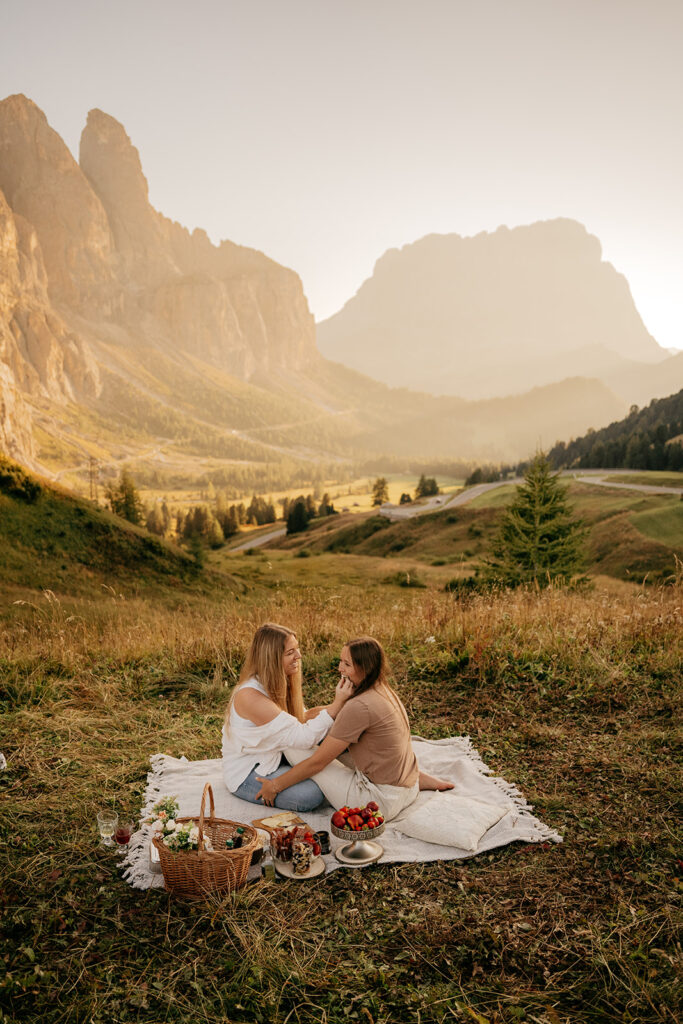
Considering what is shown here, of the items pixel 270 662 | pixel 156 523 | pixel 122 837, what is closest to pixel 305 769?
pixel 270 662

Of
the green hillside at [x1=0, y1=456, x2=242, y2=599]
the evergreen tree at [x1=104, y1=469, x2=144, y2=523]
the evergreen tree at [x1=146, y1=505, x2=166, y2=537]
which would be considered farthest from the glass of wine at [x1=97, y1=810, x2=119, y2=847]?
the evergreen tree at [x1=146, y1=505, x2=166, y2=537]

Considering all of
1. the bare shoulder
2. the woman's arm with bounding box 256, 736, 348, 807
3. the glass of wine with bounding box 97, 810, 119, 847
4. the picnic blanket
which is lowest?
the picnic blanket

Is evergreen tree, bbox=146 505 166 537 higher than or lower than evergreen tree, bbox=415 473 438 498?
lower

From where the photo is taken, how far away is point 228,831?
13.2 feet

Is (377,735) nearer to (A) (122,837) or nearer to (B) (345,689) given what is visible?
(B) (345,689)

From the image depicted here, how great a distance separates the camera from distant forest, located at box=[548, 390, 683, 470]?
7812cm

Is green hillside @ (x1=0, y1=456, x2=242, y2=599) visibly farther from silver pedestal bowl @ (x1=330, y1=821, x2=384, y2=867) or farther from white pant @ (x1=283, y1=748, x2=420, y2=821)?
silver pedestal bowl @ (x1=330, y1=821, x2=384, y2=867)

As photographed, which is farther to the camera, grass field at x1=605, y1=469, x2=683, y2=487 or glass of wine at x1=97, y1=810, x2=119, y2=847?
grass field at x1=605, y1=469, x2=683, y2=487

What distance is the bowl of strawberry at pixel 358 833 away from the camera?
408 cm

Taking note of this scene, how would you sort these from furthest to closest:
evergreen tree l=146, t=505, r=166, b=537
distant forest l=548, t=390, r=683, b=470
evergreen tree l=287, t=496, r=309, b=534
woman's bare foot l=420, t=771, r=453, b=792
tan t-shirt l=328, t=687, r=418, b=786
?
evergreen tree l=146, t=505, r=166, b=537 → evergreen tree l=287, t=496, r=309, b=534 → distant forest l=548, t=390, r=683, b=470 → woman's bare foot l=420, t=771, r=453, b=792 → tan t-shirt l=328, t=687, r=418, b=786

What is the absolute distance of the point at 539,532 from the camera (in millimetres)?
30047

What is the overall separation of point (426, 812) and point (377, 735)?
25.4 inches

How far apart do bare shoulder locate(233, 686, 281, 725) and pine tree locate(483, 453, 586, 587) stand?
25209mm

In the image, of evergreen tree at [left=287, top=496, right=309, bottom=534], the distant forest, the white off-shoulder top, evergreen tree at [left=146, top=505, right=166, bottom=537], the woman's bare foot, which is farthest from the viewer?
evergreen tree at [left=146, top=505, right=166, bottom=537]
